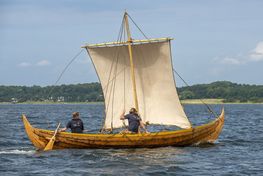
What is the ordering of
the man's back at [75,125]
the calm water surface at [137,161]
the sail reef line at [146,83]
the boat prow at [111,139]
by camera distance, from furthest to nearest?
the sail reef line at [146,83] < the man's back at [75,125] < the boat prow at [111,139] < the calm water surface at [137,161]

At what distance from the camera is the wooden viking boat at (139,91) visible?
107ft

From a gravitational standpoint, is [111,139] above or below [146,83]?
below

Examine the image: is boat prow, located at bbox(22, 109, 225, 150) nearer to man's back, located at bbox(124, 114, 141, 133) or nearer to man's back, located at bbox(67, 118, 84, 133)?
man's back, located at bbox(124, 114, 141, 133)

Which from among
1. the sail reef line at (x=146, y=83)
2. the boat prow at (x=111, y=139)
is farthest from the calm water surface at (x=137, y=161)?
the sail reef line at (x=146, y=83)

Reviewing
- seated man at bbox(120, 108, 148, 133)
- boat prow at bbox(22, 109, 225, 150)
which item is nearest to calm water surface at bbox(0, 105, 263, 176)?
boat prow at bbox(22, 109, 225, 150)

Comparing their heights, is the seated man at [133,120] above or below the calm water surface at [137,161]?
above

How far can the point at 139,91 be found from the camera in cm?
3406

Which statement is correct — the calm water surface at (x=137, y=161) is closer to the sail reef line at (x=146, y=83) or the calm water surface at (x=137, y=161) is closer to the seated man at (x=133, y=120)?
the seated man at (x=133, y=120)

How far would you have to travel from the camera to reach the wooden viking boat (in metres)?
32.5

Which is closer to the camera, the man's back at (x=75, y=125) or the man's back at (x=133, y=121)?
the man's back at (x=133, y=121)

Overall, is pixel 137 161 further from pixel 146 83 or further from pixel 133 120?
pixel 146 83

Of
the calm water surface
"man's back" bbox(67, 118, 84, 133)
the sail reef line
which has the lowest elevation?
the calm water surface

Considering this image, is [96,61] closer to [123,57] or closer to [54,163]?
[123,57]

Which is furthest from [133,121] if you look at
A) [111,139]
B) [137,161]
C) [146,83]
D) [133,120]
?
[137,161]
